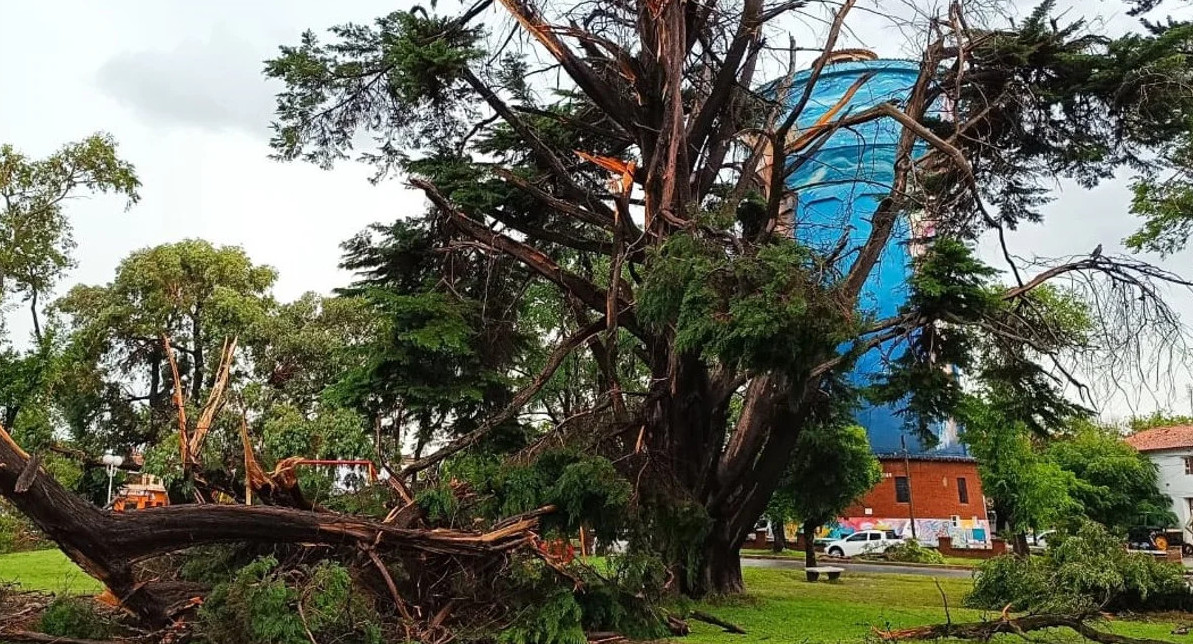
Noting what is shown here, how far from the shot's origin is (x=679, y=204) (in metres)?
11.4

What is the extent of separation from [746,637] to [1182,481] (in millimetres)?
45073

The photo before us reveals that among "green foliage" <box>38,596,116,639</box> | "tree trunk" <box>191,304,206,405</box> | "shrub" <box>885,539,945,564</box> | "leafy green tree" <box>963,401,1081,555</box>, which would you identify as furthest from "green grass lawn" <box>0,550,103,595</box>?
"leafy green tree" <box>963,401,1081,555</box>

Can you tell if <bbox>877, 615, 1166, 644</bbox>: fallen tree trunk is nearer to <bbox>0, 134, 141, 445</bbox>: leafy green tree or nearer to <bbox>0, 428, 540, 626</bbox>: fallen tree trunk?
<bbox>0, 428, 540, 626</bbox>: fallen tree trunk

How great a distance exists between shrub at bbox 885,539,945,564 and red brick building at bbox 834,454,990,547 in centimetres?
594

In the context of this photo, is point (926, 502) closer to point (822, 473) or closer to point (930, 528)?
point (930, 528)

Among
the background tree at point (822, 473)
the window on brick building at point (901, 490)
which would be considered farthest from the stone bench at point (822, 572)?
A: the window on brick building at point (901, 490)

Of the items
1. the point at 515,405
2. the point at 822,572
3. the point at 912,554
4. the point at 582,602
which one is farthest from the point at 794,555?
the point at 582,602

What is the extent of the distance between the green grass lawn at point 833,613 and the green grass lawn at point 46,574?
7407 mm

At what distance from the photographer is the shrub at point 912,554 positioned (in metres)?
30.0

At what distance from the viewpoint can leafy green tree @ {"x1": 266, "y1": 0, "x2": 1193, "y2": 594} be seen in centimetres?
1034

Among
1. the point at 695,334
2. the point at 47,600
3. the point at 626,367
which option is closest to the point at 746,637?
the point at 695,334

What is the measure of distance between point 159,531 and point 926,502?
37.3m

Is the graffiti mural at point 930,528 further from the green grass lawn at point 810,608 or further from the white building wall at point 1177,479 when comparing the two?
the green grass lawn at point 810,608

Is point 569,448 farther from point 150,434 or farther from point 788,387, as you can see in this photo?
point 150,434
